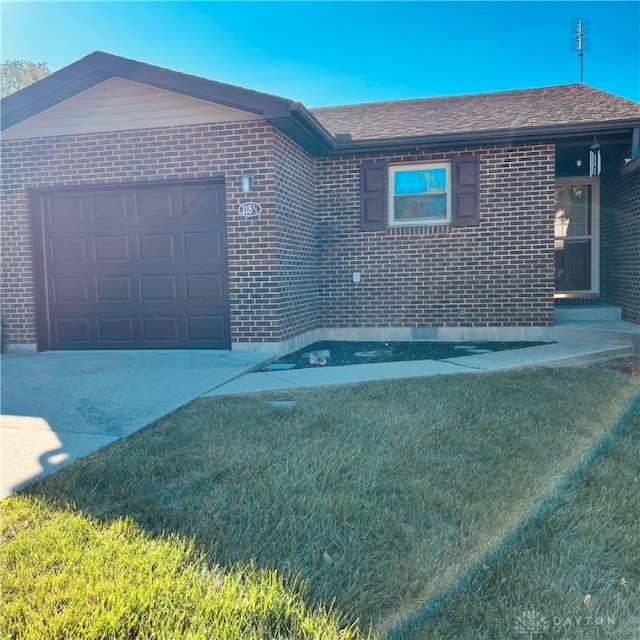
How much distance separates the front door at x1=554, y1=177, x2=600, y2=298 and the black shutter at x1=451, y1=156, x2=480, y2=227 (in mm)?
2582

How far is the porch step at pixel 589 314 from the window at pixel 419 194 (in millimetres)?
2607

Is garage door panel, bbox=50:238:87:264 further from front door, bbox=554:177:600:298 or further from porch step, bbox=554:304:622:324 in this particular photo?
front door, bbox=554:177:600:298

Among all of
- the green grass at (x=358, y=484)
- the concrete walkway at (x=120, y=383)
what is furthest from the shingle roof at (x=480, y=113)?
the green grass at (x=358, y=484)

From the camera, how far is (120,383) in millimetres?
5734

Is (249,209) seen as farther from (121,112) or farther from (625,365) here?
(625,365)

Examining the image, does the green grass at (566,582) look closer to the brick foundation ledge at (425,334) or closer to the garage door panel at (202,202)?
the brick foundation ledge at (425,334)

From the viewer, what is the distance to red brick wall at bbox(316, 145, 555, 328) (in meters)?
8.61

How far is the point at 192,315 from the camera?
25.8 feet

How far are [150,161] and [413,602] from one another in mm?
7066

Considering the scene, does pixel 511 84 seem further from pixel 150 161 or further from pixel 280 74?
pixel 150 161

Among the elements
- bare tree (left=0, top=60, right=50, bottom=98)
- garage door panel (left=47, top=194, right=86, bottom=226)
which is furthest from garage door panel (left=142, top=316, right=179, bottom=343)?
bare tree (left=0, top=60, right=50, bottom=98)

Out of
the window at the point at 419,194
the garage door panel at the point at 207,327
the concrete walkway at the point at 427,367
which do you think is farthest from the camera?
the window at the point at 419,194

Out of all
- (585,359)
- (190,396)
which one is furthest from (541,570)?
(585,359)

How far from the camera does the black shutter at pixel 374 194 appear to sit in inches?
354
